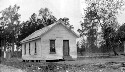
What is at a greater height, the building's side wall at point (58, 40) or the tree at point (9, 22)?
the tree at point (9, 22)

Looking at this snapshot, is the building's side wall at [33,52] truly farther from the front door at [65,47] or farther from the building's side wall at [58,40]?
the front door at [65,47]

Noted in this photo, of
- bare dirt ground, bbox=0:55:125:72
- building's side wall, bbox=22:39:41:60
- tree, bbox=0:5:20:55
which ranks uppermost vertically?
tree, bbox=0:5:20:55

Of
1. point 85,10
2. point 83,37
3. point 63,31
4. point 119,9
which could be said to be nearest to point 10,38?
point 83,37

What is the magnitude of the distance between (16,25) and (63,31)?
49791 mm

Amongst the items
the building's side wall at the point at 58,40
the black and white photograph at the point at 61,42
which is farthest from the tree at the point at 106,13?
the building's side wall at the point at 58,40

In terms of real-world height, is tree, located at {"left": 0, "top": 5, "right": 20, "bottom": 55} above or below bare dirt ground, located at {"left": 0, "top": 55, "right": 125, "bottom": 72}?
above

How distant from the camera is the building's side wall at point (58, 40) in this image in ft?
90.8

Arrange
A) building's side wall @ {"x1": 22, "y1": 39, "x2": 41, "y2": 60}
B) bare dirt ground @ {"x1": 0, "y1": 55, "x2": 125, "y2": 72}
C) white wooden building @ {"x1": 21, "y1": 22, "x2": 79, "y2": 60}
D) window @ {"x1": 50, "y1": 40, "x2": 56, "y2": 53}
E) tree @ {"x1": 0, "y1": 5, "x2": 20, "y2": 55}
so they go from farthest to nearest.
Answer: tree @ {"x1": 0, "y1": 5, "x2": 20, "y2": 55}
building's side wall @ {"x1": 22, "y1": 39, "x2": 41, "y2": 60}
window @ {"x1": 50, "y1": 40, "x2": 56, "y2": 53}
white wooden building @ {"x1": 21, "y1": 22, "x2": 79, "y2": 60}
bare dirt ground @ {"x1": 0, "y1": 55, "x2": 125, "y2": 72}

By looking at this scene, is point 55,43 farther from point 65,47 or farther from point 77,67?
point 77,67

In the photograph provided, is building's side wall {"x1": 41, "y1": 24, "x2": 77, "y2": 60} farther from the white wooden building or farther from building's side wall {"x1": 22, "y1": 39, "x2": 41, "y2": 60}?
building's side wall {"x1": 22, "y1": 39, "x2": 41, "y2": 60}

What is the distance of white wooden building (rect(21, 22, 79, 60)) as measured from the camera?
90.8 feet

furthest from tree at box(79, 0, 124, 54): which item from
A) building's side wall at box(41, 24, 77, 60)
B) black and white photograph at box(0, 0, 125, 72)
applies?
building's side wall at box(41, 24, 77, 60)

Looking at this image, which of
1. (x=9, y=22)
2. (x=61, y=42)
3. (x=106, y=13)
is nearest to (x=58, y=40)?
(x=61, y=42)

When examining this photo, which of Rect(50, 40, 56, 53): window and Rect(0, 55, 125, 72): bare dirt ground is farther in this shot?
Rect(50, 40, 56, 53): window
